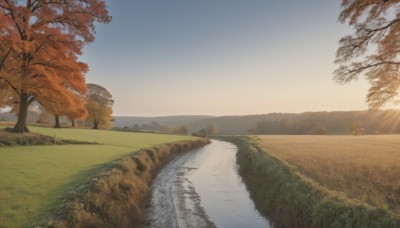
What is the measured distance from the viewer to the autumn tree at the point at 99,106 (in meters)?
73.7

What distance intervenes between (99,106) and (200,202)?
6276 centimetres

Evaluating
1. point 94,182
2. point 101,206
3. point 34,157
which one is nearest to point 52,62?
point 34,157

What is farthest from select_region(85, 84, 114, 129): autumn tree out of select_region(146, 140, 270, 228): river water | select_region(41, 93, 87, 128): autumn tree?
select_region(146, 140, 270, 228): river water

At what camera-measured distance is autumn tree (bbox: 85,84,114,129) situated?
73.7 meters

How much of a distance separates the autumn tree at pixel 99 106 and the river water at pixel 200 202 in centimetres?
5132

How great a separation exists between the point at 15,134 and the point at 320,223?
24.8 m

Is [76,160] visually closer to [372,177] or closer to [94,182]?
[94,182]

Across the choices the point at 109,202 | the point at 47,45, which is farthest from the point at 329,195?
the point at 47,45

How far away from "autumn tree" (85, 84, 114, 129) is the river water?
51.3 metres

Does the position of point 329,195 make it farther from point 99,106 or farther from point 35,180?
point 99,106

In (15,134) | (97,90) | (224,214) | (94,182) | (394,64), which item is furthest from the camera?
(97,90)

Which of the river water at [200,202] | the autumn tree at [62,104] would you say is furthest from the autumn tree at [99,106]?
the river water at [200,202]

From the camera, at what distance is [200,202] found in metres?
17.5

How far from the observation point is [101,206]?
38.9ft
